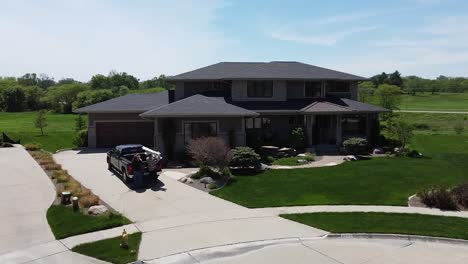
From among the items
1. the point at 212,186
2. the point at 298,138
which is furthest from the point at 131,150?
the point at 298,138

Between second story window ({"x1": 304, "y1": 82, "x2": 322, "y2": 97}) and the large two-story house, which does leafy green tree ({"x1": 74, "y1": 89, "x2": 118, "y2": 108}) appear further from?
second story window ({"x1": 304, "y1": 82, "x2": 322, "y2": 97})

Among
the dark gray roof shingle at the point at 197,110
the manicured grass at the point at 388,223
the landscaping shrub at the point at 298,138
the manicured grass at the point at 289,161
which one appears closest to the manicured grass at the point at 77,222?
the manicured grass at the point at 388,223

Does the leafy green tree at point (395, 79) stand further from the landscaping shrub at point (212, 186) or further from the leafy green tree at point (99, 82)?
the landscaping shrub at point (212, 186)

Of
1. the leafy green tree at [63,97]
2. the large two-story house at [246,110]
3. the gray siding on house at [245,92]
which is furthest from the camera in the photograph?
the leafy green tree at [63,97]

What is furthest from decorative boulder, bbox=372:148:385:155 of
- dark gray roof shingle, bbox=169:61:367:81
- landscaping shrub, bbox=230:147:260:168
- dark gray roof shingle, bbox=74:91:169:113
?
dark gray roof shingle, bbox=74:91:169:113

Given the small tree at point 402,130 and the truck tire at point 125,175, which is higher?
the small tree at point 402,130

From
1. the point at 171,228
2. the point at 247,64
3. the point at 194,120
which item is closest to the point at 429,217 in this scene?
the point at 171,228
